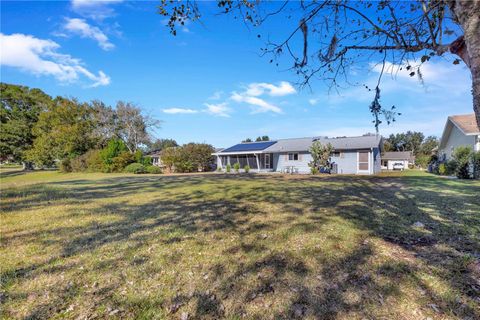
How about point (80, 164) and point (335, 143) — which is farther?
point (80, 164)

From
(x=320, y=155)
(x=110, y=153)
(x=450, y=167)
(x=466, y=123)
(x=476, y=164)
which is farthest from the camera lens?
(x=110, y=153)

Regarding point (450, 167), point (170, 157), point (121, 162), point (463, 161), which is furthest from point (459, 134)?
point (121, 162)

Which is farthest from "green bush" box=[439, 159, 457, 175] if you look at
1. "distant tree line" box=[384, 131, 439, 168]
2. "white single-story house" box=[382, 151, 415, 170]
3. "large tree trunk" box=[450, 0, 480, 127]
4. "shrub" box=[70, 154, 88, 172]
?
"distant tree line" box=[384, 131, 439, 168]

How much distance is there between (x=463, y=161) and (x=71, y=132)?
3842cm

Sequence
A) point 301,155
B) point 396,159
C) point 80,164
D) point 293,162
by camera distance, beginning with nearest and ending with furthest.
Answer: point 301,155
point 293,162
point 80,164
point 396,159

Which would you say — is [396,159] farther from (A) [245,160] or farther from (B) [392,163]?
(A) [245,160]

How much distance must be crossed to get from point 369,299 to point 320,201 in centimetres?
517

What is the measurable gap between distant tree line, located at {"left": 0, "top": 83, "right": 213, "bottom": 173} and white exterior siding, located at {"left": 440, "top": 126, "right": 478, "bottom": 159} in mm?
28119

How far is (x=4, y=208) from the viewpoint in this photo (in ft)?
21.4

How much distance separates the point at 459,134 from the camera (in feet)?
59.6

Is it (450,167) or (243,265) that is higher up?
(450,167)

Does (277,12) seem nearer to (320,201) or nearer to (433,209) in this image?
(320,201)

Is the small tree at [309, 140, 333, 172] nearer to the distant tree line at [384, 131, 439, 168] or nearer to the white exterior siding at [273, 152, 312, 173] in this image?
the white exterior siding at [273, 152, 312, 173]

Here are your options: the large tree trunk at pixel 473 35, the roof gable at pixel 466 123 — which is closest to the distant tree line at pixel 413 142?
the roof gable at pixel 466 123
